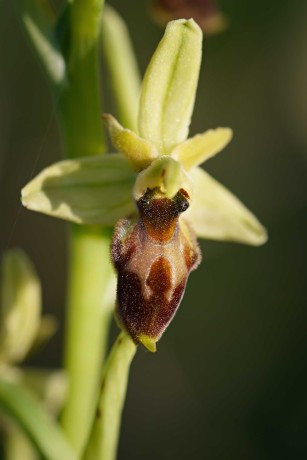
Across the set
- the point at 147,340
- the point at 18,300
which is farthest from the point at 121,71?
the point at 147,340

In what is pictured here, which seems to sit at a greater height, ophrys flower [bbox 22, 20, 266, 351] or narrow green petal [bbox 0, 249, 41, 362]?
ophrys flower [bbox 22, 20, 266, 351]

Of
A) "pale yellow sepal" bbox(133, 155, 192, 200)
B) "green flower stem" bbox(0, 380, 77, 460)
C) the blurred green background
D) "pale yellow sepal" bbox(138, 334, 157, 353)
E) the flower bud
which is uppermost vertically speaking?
the flower bud

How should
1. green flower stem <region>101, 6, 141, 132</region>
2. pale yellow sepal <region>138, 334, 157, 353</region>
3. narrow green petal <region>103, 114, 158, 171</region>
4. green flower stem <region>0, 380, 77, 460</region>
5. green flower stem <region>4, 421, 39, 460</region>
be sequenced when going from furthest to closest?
1. green flower stem <region>4, 421, 39, 460</region>
2. green flower stem <region>101, 6, 141, 132</region>
3. green flower stem <region>0, 380, 77, 460</region>
4. narrow green petal <region>103, 114, 158, 171</region>
5. pale yellow sepal <region>138, 334, 157, 353</region>

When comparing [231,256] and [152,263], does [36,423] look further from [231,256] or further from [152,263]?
[231,256]

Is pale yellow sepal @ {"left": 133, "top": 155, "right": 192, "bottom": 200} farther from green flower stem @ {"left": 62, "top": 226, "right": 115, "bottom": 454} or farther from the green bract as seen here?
green flower stem @ {"left": 62, "top": 226, "right": 115, "bottom": 454}

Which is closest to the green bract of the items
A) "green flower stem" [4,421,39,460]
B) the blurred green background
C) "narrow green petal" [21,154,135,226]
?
"narrow green petal" [21,154,135,226]

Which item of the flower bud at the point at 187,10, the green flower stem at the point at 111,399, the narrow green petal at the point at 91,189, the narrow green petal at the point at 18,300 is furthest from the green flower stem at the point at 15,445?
the flower bud at the point at 187,10
